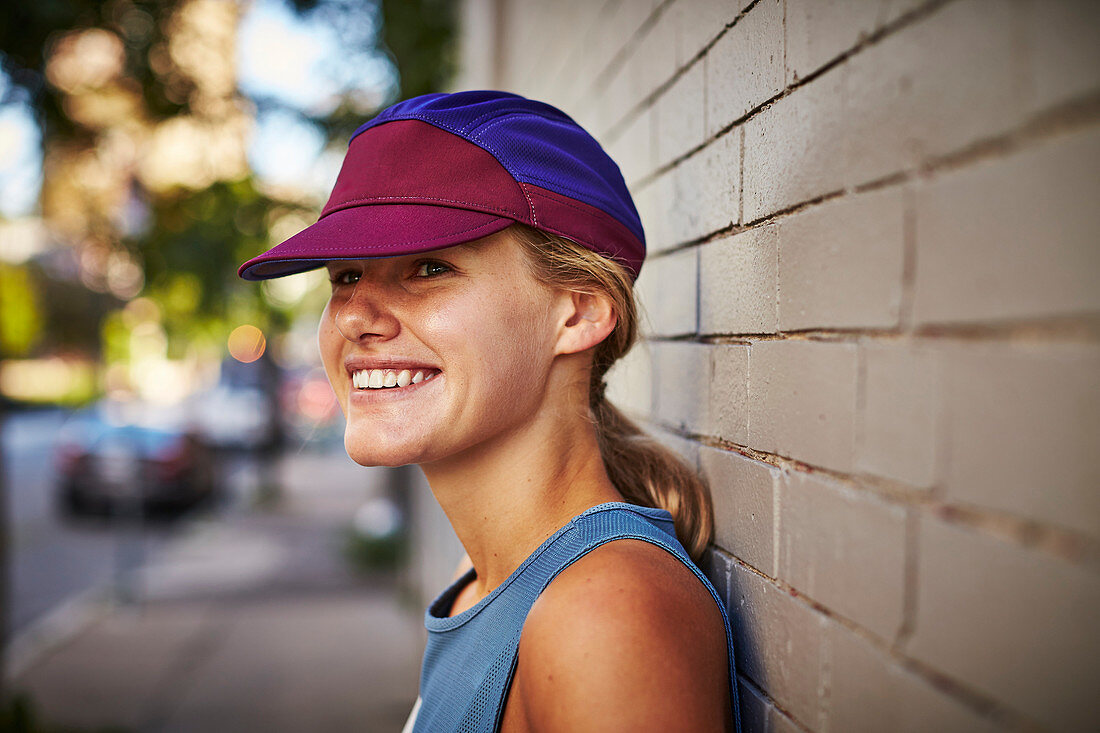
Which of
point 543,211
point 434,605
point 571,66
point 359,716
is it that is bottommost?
point 359,716

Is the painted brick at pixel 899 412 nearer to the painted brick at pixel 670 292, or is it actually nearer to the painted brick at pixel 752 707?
the painted brick at pixel 752 707

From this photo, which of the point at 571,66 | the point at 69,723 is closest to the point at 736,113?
the point at 571,66

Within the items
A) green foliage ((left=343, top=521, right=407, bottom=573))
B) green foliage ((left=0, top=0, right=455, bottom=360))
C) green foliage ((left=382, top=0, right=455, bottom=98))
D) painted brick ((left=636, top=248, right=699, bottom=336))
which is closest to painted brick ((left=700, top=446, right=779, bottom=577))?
painted brick ((left=636, top=248, right=699, bottom=336))

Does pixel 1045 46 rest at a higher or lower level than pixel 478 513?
higher

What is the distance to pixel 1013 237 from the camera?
80cm

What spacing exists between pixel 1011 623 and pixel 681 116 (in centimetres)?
143

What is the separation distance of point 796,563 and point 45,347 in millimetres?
42696

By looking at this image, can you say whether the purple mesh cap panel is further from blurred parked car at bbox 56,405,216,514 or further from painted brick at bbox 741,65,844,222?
blurred parked car at bbox 56,405,216,514

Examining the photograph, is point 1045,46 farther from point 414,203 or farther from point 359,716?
point 359,716

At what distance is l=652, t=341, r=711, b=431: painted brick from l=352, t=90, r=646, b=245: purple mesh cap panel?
1.19ft

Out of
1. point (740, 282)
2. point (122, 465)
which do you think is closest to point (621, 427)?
point (740, 282)

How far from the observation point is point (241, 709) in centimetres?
544

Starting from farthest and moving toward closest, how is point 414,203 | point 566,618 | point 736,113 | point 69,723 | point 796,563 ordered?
1. point 69,723
2. point 736,113
3. point 414,203
4. point 796,563
5. point 566,618

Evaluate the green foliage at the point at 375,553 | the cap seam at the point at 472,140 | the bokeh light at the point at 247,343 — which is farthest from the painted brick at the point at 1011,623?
the bokeh light at the point at 247,343
